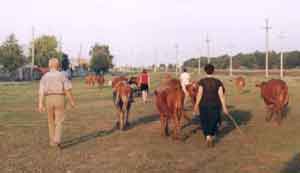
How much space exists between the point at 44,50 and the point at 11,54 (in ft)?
73.9

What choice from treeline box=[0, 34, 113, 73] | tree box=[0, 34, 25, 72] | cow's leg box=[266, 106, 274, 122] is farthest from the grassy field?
tree box=[0, 34, 25, 72]

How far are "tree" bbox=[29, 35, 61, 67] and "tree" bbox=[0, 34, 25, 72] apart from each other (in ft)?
53.3

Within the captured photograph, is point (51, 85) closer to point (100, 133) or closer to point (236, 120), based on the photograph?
point (100, 133)

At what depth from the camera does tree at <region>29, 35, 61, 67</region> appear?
273 ft

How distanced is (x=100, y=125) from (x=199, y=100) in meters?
5.03

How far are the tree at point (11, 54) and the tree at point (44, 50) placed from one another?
16261 millimetres

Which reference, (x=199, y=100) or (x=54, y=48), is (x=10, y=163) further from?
(x=54, y=48)

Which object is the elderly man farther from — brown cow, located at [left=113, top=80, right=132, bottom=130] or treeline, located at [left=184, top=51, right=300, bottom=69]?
treeline, located at [left=184, top=51, right=300, bottom=69]

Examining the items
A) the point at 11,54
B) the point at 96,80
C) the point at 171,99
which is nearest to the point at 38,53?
the point at 11,54

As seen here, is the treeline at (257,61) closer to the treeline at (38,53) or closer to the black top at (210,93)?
the treeline at (38,53)

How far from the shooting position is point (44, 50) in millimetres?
85188

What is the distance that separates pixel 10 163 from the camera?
9.12 metres

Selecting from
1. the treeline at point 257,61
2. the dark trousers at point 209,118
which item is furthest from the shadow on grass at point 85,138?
the treeline at point 257,61

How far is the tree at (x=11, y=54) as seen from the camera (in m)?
62.8
